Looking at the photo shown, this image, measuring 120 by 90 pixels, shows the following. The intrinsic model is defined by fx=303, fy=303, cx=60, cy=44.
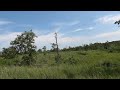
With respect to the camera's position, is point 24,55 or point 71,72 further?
point 24,55

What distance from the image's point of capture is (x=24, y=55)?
28.0 m

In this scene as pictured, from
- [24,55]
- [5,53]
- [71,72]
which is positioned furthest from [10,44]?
[71,72]
